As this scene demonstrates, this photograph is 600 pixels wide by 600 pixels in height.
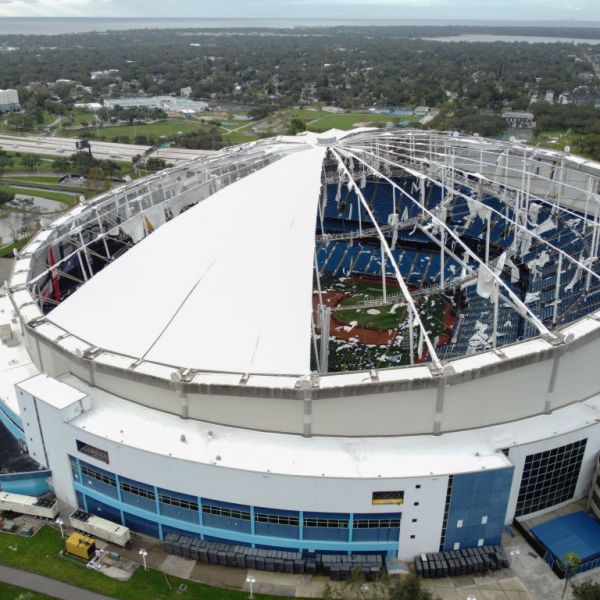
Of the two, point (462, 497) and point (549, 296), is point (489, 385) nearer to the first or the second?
point (462, 497)

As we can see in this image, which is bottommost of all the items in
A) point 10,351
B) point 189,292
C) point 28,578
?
point 28,578

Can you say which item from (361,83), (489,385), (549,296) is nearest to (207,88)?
(361,83)

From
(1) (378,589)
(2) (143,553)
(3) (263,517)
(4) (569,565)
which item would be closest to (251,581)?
(3) (263,517)

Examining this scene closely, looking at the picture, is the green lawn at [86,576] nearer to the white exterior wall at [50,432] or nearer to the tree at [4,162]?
the white exterior wall at [50,432]

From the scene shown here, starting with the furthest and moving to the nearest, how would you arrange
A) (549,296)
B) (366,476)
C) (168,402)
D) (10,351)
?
1. (549,296)
2. (10,351)
3. (168,402)
4. (366,476)

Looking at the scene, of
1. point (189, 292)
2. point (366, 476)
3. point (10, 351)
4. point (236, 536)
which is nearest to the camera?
point (366, 476)

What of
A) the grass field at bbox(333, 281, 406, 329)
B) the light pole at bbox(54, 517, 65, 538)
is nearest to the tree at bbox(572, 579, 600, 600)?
the light pole at bbox(54, 517, 65, 538)

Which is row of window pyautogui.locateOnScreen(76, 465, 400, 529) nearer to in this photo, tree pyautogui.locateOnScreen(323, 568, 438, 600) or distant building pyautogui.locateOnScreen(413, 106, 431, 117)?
tree pyautogui.locateOnScreen(323, 568, 438, 600)
